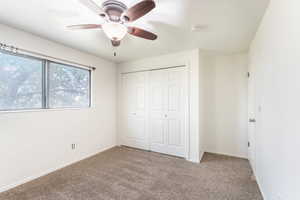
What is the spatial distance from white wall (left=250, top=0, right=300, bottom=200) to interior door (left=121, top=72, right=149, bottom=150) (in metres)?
2.51

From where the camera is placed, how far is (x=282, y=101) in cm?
123

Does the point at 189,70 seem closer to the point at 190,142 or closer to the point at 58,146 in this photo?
the point at 190,142

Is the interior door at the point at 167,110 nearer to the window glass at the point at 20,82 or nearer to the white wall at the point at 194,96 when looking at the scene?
the white wall at the point at 194,96

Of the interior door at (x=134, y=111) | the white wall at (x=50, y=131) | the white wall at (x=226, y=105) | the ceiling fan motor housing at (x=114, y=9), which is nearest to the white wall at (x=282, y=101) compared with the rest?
the ceiling fan motor housing at (x=114, y=9)

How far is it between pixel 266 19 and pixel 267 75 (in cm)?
66

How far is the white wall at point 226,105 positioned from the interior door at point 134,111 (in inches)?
58.3

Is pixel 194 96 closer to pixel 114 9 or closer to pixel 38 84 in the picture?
pixel 114 9

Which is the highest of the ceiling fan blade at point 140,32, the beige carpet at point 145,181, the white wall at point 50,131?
the ceiling fan blade at point 140,32

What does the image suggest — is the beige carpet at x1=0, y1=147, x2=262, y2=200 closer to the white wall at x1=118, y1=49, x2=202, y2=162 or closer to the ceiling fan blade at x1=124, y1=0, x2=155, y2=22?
the white wall at x1=118, y1=49, x2=202, y2=162

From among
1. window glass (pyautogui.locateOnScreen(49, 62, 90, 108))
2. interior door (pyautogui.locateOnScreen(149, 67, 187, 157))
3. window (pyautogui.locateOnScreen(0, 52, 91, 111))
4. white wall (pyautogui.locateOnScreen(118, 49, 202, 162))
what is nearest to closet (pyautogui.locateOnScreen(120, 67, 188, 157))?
interior door (pyautogui.locateOnScreen(149, 67, 187, 157))

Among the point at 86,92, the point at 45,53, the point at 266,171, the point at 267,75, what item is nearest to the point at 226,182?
the point at 266,171

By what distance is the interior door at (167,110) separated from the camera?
320 centimetres

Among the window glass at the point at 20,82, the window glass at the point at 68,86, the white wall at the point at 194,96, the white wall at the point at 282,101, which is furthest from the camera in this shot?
the white wall at the point at 194,96

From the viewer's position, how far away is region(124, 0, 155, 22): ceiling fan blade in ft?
4.02
